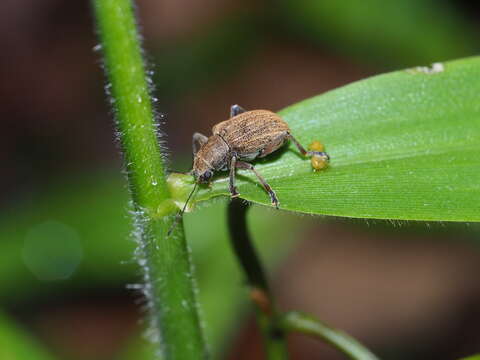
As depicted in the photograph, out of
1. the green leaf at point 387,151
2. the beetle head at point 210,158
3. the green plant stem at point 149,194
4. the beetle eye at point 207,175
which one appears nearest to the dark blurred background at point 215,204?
the beetle head at point 210,158

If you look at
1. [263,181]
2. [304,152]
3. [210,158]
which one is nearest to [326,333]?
[263,181]

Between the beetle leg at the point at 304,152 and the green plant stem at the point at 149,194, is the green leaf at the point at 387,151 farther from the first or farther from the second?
the green plant stem at the point at 149,194

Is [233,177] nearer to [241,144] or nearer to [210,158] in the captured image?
[210,158]

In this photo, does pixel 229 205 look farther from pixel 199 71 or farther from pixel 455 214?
pixel 199 71

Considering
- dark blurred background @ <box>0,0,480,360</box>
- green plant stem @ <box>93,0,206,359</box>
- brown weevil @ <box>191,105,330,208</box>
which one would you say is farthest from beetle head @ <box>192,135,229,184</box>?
dark blurred background @ <box>0,0,480,360</box>

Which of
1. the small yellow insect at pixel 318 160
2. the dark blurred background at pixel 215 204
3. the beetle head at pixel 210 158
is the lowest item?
the dark blurred background at pixel 215 204

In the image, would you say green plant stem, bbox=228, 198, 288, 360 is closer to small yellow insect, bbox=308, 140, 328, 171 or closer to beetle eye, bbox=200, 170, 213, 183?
beetle eye, bbox=200, 170, 213, 183

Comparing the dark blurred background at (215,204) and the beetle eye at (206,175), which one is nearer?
the beetle eye at (206,175)
